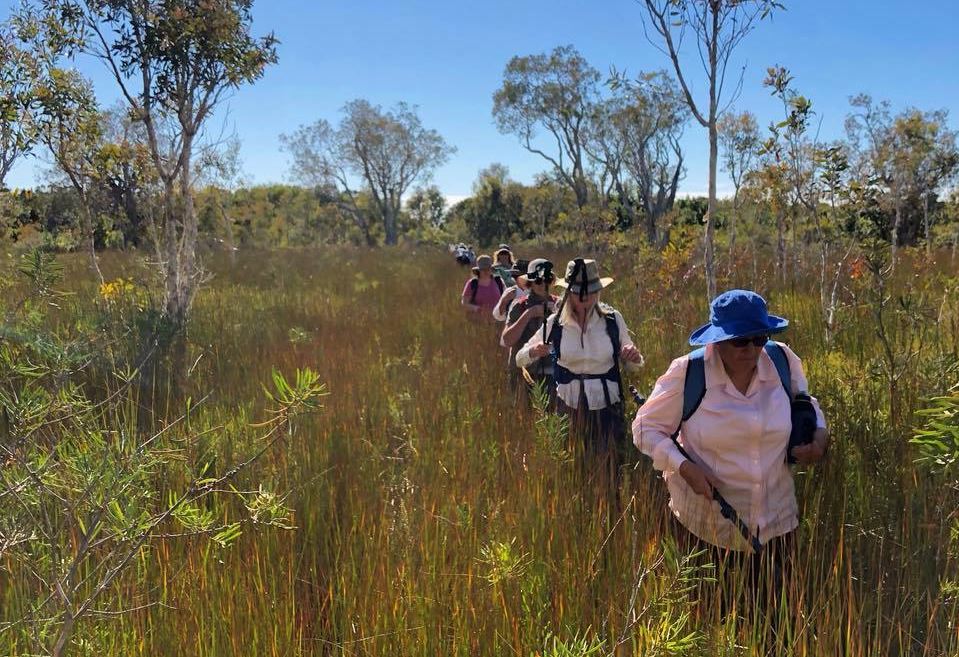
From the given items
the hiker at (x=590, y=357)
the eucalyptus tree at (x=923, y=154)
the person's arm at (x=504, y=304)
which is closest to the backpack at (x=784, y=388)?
the hiker at (x=590, y=357)

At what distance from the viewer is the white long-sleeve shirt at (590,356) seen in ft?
10.9

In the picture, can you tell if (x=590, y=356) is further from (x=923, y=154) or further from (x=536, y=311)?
(x=923, y=154)

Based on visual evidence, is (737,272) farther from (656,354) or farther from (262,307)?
(262,307)

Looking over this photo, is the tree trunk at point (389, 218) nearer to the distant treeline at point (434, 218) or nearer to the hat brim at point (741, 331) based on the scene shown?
the distant treeline at point (434, 218)

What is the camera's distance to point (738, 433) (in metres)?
2.09

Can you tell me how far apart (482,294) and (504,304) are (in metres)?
1.14

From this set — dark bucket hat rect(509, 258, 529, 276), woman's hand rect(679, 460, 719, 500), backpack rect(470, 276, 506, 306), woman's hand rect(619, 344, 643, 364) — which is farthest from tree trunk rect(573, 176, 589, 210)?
woman's hand rect(679, 460, 719, 500)

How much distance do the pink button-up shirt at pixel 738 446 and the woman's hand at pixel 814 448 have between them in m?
0.04

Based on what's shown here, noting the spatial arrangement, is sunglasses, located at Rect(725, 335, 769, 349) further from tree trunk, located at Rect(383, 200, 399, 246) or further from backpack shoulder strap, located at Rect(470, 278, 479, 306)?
tree trunk, located at Rect(383, 200, 399, 246)

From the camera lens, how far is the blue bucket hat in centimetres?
199

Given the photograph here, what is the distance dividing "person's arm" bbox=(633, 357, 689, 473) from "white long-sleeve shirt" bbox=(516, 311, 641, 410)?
104 cm

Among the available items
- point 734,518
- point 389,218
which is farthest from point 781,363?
point 389,218

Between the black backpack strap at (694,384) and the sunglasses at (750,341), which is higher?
the sunglasses at (750,341)

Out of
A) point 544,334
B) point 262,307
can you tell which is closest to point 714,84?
point 544,334
